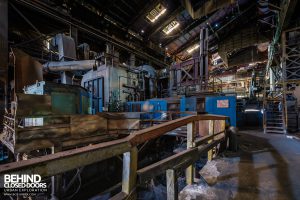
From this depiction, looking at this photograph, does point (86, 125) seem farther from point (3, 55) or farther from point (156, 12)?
point (156, 12)

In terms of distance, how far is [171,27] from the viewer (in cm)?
1662

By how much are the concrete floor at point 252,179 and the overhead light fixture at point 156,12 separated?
14.3 meters

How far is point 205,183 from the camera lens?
2.69 meters

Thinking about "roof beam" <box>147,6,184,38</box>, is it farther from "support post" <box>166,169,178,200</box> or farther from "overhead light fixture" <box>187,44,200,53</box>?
"support post" <box>166,169,178,200</box>

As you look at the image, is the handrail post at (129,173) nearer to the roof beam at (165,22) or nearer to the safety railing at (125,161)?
the safety railing at (125,161)

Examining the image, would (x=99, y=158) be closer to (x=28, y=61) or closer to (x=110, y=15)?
(x=28, y=61)

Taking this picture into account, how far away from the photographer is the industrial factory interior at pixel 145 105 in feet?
7.44

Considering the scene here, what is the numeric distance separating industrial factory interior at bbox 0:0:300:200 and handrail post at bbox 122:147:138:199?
11 mm

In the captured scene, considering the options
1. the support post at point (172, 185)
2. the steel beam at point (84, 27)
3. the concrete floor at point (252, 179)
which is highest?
the steel beam at point (84, 27)

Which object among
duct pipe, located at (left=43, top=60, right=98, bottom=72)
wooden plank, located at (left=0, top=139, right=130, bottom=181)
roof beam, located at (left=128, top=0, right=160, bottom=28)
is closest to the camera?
wooden plank, located at (left=0, top=139, right=130, bottom=181)

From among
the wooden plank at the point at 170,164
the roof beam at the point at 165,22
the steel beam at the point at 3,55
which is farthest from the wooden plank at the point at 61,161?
the roof beam at the point at 165,22

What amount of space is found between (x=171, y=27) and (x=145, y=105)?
10410 mm

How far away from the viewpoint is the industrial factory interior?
2268 mm

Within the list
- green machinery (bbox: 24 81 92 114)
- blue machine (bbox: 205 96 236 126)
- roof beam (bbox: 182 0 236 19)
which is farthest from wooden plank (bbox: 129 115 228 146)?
roof beam (bbox: 182 0 236 19)
